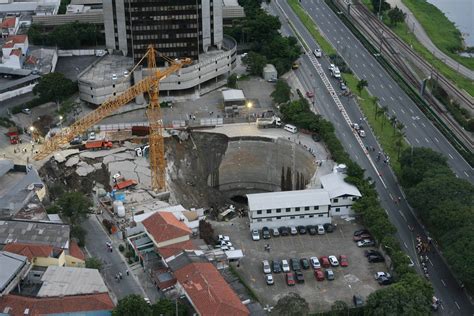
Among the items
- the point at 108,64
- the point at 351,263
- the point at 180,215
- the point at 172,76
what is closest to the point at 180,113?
the point at 172,76

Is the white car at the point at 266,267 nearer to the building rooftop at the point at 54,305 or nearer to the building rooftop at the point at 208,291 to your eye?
the building rooftop at the point at 208,291

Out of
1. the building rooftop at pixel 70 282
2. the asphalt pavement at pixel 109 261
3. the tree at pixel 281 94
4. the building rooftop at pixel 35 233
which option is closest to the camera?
the building rooftop at pixel 70 282

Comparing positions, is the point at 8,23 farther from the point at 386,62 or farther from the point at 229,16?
the point at 386,62

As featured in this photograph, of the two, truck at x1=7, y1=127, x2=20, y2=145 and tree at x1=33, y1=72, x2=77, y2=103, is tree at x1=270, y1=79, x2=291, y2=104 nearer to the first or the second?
tree at x1=33, y1=72, x2=77, y2=103

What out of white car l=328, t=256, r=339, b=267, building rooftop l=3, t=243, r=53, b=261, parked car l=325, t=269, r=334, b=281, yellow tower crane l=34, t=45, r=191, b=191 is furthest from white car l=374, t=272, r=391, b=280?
building rooftop l=3, t=243, r=53, b=261

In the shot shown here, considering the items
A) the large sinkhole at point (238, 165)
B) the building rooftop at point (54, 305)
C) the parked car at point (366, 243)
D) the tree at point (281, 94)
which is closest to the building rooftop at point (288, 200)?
the parked car at point (366, 243)

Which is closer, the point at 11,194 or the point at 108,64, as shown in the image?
the point at 11,194

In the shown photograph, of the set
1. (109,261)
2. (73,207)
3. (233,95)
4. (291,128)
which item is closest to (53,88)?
(233,95)
